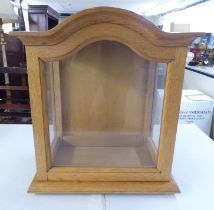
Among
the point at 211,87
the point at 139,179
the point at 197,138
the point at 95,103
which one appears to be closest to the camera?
the point at 139,179

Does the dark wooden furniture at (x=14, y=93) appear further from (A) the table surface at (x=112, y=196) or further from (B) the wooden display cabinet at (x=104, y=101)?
(B) the wooden display cabinet at (x=104, y=101)

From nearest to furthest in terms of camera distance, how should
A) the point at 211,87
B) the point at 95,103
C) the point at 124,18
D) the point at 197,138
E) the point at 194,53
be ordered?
the point at 124,18 < the point at 95,103 < the point at 197,138 < the point at 211,87 < the point at 194,53

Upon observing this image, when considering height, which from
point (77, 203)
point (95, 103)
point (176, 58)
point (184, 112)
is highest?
point (176, 58)

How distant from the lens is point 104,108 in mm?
605

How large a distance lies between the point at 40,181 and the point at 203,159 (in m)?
0.45

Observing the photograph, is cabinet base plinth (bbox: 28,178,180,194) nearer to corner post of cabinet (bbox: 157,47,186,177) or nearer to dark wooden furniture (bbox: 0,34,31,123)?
corner post of cabinet (bbox: 157,47,186,177)

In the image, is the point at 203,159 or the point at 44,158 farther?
the point at 203,159

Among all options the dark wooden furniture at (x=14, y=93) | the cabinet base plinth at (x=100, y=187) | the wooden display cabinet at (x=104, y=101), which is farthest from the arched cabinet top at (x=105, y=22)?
the dark wooden furniture at (x=14, y=93)

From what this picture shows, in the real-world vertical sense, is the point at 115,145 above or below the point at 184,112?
above

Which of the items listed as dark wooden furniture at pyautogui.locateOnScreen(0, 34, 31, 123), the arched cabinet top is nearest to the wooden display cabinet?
the arched cabinet top

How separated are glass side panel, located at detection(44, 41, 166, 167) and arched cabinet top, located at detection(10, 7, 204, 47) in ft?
0.26

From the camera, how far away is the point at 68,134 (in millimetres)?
620

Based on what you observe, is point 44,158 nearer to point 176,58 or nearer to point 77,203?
point 77,203

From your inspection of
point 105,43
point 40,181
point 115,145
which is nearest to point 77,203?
point 40,181
